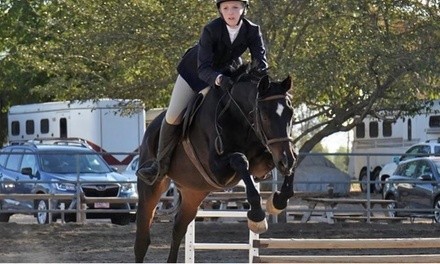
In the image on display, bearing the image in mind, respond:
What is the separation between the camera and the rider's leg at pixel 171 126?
11297 millimetres

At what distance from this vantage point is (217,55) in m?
10.7

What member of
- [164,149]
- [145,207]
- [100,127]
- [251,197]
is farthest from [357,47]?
[100,127]

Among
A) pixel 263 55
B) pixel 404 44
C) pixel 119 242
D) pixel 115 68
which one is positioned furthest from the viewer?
pixel 115 68

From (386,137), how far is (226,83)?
34554mm

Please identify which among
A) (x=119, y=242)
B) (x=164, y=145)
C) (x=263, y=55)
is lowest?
(x=119, y=242)

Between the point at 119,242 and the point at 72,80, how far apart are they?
5.17m

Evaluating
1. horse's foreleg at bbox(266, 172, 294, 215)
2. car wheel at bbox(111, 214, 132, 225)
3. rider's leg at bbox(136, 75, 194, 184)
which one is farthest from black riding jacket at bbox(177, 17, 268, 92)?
car wheel at bbox(111, 214, 132, 225)

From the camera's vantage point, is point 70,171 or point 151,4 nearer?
point 151,4

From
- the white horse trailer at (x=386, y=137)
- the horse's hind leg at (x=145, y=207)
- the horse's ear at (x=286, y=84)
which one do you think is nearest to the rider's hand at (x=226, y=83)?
the horse's ear at (x=286, y=84)

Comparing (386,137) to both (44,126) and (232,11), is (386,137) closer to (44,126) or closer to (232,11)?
(44,126)

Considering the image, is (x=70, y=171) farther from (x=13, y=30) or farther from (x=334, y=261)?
(x=13, y=30)

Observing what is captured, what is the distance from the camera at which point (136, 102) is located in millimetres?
24078

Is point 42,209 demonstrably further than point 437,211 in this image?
Yes

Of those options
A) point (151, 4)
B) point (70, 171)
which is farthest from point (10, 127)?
point (151, 4)
